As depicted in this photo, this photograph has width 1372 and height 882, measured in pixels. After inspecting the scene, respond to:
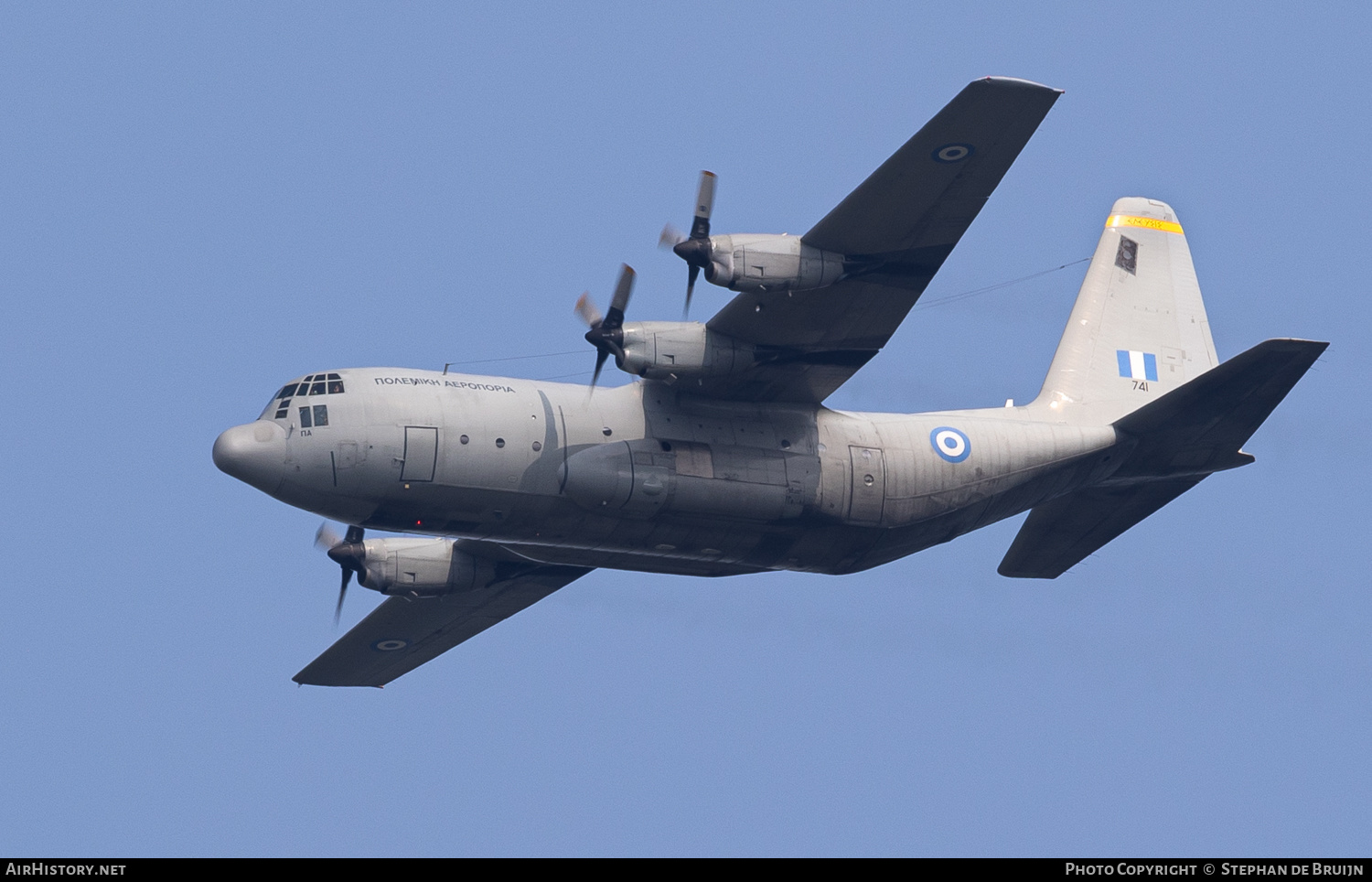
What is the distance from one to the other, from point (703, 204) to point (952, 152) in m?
3.46

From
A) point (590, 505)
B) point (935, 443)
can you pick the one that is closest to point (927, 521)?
point (935, 443)

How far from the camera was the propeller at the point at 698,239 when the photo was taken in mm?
25469

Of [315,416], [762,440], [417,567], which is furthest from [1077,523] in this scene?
[315,416]

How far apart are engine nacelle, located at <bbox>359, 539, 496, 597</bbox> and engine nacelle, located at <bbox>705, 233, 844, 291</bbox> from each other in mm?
7467

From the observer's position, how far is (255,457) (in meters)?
25.5

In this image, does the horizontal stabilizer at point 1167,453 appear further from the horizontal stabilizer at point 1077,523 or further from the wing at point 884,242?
the wing at point 884,242

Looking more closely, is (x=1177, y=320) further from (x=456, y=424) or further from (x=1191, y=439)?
(x=456, y=424)

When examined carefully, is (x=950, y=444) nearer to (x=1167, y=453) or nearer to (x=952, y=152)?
(x=1167, y=453)

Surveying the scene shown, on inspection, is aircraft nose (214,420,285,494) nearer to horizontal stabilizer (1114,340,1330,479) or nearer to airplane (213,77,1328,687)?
airplane (213,77,1328,687)

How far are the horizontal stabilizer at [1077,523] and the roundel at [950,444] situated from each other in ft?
8.50

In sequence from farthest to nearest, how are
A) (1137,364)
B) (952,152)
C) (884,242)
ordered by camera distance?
1. (1137,364)
2. (884,242)
3. (952,152)

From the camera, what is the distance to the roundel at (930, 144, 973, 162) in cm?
2516

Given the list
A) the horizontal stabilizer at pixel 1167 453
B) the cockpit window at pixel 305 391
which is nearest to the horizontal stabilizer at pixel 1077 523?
the horizontal stabilizer at pixel 1167 453

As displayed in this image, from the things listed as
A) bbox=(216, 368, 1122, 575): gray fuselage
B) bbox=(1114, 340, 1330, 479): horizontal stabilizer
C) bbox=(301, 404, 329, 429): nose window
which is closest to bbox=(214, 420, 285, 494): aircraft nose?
bbox=(216, 368, 1122, 575): gray fuselage
